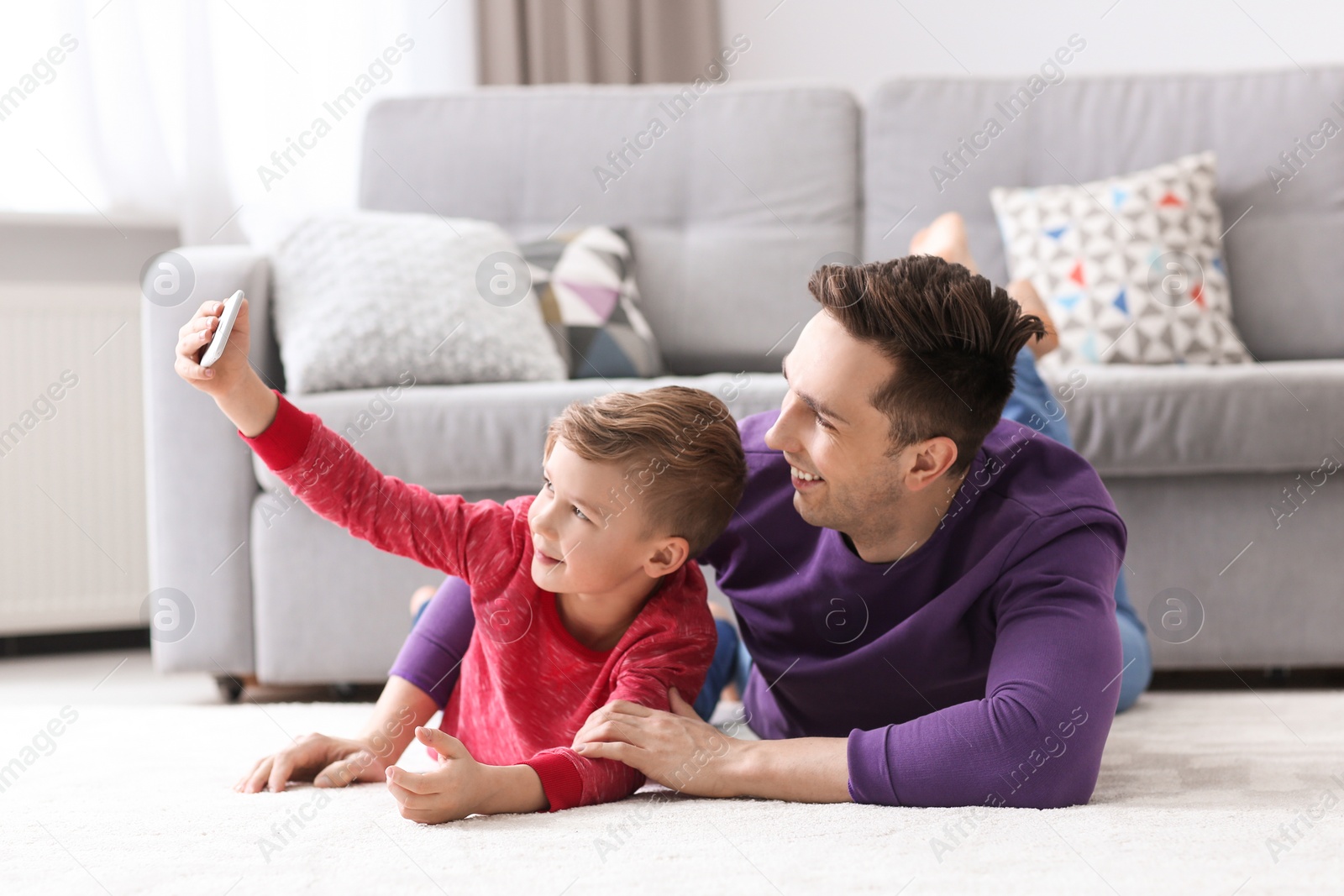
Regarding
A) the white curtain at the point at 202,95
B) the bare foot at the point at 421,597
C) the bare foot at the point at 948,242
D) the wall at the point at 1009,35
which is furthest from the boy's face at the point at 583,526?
the wall at the point at 1009,35

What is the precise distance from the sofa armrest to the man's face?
0.94 meters

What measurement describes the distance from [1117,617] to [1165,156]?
1.19m

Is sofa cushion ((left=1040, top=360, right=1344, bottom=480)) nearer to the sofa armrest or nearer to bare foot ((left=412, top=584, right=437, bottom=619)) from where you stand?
bare foot ((left=412, top=584, right=437, bottom=619))

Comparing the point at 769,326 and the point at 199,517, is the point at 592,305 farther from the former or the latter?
the point at 199,517

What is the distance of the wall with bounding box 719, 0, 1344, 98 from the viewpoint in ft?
8.98

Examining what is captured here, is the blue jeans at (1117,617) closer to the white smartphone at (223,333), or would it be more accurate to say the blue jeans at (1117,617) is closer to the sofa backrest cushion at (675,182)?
the white smartphone at (223,333)

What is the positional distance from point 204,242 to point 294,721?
4.34ft

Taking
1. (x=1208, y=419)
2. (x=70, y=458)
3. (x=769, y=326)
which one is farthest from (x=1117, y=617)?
(x=70, y=458)

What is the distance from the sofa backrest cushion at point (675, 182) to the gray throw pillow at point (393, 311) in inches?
14.1

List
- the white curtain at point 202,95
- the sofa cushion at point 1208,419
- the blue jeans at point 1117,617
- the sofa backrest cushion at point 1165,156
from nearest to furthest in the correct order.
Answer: the blue jeans at point 1117,617
the sofa cushion at point 1208,419
the sofa backrest cushion at point 1165,156
the white curtain at point 202,95

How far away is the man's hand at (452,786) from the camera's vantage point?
0.82 metres

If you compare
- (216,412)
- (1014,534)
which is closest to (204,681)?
(216,412)

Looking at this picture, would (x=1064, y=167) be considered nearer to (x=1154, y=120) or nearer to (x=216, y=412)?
(x=1154, y=120)

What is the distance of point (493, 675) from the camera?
3.45 ft
